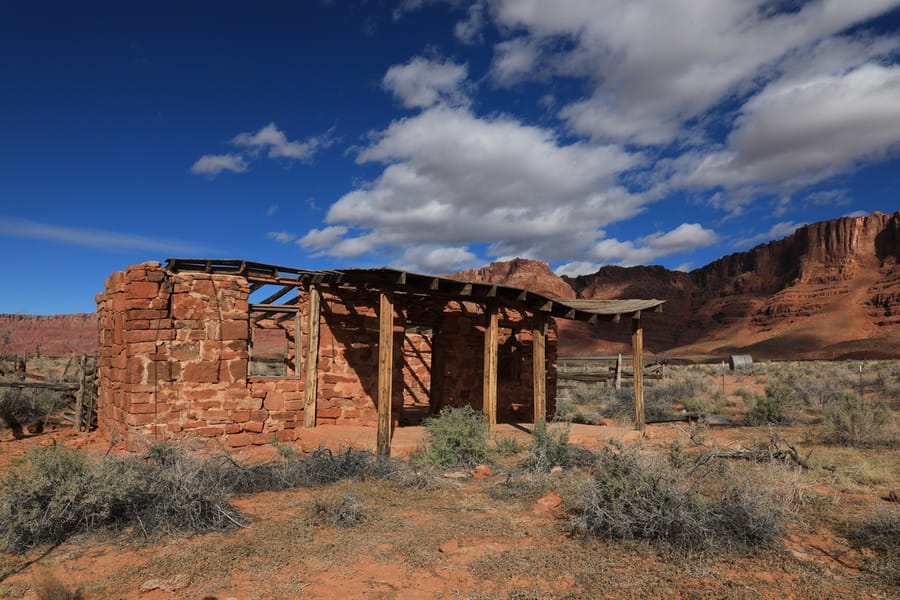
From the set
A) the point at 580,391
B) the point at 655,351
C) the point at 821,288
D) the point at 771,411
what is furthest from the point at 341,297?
the point at 821,288

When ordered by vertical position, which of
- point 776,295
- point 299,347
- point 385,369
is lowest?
point 385,369

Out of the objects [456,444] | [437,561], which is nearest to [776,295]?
[456,444]

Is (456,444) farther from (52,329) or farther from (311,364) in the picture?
(52,329)

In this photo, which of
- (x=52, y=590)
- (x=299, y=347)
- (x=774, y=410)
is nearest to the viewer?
(x=52, y=590)

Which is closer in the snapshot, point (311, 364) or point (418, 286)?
point (418, 286)

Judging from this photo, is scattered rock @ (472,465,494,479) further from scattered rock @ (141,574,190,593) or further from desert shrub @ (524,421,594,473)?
scattered rock @ (141,574,190,593)

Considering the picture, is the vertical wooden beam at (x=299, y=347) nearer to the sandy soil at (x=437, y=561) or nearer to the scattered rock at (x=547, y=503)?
the sandy soil at (x=437, y=561)

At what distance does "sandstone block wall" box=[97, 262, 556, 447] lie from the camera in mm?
9094

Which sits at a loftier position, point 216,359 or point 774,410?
point 216,359

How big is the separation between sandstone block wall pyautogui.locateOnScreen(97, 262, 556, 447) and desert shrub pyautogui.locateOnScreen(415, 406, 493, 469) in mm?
A: 2803

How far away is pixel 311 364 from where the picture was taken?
1047 centimetres

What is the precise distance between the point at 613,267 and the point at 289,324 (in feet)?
234

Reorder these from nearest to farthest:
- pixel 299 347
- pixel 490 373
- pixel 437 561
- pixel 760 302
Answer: pixel 437 561 → pixel 490 373 → pixel 299 347 → pixel 760 302

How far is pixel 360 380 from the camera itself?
438 inches
